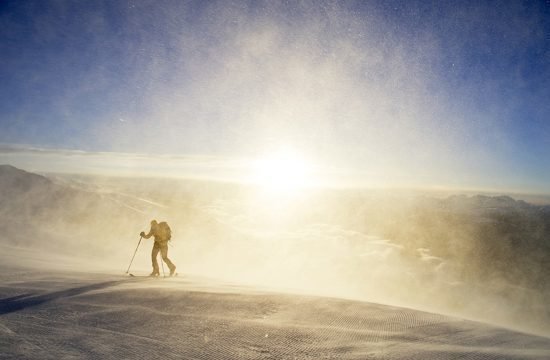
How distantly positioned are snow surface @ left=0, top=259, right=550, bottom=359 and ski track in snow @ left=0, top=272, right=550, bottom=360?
1 cm

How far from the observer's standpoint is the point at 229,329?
4598 millimetres

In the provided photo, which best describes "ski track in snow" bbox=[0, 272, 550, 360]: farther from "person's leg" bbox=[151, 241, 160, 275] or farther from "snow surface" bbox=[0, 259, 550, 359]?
"person's leg" bbox=[151, 241, 160, 275]

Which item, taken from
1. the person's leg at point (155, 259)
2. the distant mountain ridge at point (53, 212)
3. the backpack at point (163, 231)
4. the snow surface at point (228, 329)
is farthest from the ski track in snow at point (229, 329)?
the distant mountain ridge at point (53, 212)

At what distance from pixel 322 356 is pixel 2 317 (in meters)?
4.26

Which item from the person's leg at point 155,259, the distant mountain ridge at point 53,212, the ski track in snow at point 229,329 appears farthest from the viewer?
the distant mountain ridge at point 53,212

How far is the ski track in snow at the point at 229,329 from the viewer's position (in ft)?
13.0

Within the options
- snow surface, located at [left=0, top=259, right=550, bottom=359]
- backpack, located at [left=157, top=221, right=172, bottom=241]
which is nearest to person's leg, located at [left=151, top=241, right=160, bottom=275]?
backpack, located at [left=157, top=221, right=172, bottom=241]

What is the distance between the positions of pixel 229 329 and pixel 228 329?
0.01 meters

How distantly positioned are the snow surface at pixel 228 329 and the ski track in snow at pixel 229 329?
0.04 feet

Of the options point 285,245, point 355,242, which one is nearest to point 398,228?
point 355,242

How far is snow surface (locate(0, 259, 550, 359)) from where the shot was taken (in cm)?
397

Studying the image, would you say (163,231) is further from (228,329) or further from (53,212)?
(53,212)

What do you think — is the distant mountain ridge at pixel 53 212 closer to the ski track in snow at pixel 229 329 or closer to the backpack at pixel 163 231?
the backpack at pixel 163 231

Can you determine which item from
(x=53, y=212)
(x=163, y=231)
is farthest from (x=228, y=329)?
(x=53, y=212)
